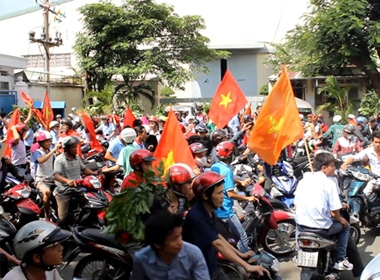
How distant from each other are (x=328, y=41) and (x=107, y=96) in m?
10.0

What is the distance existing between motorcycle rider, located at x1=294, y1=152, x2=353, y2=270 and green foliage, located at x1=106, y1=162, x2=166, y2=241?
62.8 inches

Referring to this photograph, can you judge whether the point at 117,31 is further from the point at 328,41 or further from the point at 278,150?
the point at 278,150

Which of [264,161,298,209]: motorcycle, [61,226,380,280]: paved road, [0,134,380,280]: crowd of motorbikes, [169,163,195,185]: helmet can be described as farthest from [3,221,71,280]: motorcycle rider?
[264,161,298,209]: motorcycle

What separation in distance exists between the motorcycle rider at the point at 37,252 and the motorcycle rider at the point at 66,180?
11.6 ft

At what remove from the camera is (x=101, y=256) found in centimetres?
463

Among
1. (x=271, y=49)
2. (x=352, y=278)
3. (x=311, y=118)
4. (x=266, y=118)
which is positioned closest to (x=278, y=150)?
(x=266, y=118)

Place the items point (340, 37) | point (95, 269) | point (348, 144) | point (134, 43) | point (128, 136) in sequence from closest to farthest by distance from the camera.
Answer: point (95, 269) → point (128, 136) → point (348, 144) → point (340, 37) → point (134, 43)

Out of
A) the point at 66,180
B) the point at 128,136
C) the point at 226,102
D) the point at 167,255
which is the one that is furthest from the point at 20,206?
the point at 226,102

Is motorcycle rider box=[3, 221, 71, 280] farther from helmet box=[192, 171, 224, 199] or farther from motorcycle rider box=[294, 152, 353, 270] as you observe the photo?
motorcycle rider box=[294, 152, 353, 270]

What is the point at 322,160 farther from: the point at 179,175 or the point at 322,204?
the point at 179,175

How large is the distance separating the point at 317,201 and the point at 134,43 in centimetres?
2302

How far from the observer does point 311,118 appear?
50.4 ft

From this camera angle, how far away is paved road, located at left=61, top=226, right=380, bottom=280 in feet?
18.2

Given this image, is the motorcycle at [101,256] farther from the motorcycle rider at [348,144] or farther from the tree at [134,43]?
the tree at [134,43]
